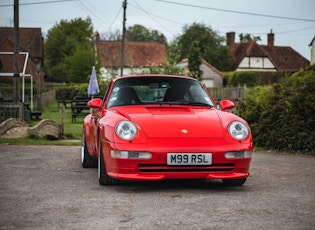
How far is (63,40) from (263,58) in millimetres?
29628

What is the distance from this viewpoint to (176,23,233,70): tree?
83500 mm

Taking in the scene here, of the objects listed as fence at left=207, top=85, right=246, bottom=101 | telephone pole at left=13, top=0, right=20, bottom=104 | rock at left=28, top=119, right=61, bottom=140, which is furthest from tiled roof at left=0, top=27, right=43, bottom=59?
rock at left=28, top=119, right=61, bottom=140

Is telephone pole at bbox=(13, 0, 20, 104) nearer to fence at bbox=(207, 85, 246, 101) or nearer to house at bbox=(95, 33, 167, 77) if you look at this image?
fence at bbox=(207, 85, 246, 101)

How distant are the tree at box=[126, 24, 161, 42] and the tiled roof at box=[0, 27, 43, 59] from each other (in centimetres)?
4262

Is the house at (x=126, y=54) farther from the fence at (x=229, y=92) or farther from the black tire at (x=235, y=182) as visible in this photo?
the black tire at (x=235, y=182)

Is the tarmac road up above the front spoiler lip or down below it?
below


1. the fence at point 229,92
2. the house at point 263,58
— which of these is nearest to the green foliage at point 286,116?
the fence at point 229,92

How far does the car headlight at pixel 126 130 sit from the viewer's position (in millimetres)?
6498

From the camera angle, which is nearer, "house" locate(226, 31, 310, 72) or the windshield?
the windshield

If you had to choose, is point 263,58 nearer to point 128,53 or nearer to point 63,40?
point 128,53

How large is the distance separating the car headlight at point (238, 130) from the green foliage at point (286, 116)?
509cm

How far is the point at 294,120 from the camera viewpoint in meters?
12.0

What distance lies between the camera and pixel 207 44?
283ft

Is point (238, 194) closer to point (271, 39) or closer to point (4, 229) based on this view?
point (4, 229)
